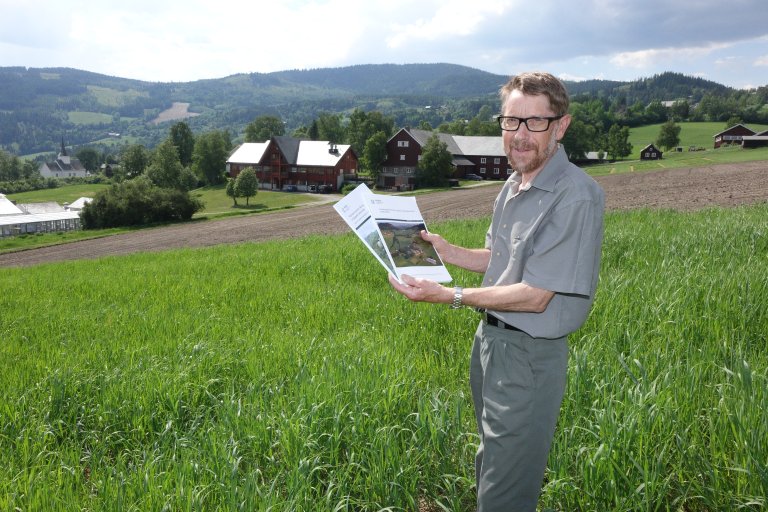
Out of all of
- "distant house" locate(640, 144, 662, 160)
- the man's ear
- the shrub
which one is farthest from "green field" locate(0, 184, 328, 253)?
"distant house" locate(640, 144, 662, 160)

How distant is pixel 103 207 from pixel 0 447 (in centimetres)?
5022

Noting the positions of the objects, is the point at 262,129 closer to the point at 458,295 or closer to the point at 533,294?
the point at 458,295

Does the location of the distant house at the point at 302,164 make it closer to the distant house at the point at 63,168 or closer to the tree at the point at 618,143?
the tree at the point at 618,143

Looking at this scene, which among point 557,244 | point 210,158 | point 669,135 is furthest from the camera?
point 669,135

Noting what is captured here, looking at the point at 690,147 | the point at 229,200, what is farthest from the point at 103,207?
the point at 690,147

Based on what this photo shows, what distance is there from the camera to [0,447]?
3797mm

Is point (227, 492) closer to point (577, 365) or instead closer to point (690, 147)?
point (577, 365)

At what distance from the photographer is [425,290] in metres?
2.81

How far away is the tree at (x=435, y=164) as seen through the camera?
62.6 meters

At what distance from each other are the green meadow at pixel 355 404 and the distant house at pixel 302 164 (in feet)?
221

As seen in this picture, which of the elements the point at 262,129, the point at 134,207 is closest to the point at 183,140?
the point at 262,129

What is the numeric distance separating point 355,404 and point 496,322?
1.46 metres

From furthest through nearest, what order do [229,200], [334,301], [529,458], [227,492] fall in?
[229,200] → [334,301] → [227,492] → [529,458]

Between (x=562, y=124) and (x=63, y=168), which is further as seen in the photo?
(x=63, y=168)
